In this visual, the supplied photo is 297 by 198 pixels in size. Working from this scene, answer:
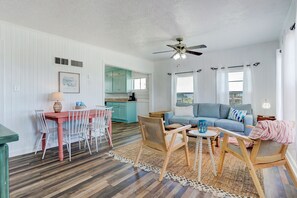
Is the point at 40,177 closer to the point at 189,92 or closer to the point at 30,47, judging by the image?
the point at 30,47

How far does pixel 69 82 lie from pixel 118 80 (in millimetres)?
3390

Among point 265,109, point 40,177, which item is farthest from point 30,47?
point 265,109

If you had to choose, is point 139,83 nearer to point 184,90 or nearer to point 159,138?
point 184,90

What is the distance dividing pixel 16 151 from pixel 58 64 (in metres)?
1.93

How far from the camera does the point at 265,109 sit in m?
4.40

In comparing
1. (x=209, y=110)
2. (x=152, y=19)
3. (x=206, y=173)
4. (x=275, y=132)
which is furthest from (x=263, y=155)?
(x=209, y=110)

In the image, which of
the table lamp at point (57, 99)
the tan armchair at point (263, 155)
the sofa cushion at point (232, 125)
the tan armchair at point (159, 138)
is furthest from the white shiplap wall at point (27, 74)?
the tan armchair at point (263, 155)

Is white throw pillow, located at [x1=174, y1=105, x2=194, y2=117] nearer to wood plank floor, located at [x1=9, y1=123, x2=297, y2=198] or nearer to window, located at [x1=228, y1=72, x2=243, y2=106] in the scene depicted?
window, located at [x1=228, y1=72, x2=243, y2=106]

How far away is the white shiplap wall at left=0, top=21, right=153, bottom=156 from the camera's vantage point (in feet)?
9.94

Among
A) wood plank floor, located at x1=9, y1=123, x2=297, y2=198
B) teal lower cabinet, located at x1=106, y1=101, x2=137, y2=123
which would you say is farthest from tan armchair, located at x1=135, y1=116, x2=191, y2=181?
teal lower cabinet, located at x1=106, y1=101, x2=137, y2=123

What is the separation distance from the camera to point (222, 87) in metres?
4.98

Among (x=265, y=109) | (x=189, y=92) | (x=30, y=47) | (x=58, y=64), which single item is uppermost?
(x=30, y=47)

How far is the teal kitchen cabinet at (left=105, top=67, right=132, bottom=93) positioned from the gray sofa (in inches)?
111

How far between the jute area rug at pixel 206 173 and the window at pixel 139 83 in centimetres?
405
